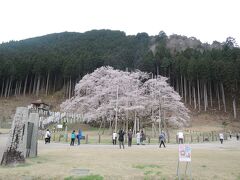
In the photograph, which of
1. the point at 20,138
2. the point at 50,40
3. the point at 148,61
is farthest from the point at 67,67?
the point at 50,40

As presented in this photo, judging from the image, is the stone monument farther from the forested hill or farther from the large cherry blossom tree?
the forested hill

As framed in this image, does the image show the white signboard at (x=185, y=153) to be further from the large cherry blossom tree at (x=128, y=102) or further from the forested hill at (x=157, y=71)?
the forested hill at (x=157, y=71)

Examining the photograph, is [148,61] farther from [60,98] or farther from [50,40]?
[50,40]

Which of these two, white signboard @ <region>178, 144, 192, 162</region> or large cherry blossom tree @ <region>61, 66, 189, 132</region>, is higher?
large cherry blossom tree @ <region>61, 66, 189, 132</region>

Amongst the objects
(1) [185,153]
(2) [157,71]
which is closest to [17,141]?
(1) [185,153]

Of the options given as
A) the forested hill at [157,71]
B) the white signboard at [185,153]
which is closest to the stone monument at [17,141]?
the white signboard at [185,153]

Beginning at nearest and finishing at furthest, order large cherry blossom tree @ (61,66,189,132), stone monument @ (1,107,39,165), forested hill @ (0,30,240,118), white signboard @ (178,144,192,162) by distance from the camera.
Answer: white signboard @ (178,144,192,162) → stone monument @ (1,107,39,165) → large cherry blossom tree @ (61,66,189,132) → forested hill @ (0,30,240,118)

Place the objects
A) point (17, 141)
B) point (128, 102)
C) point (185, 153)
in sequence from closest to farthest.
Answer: point (185, 153), point (17, 141), point (128, 102)

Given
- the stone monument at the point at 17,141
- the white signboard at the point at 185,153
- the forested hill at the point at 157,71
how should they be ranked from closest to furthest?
1. the white signboard at the point at 185,153
2. the stone monument at the point at 17,141
3. the forested hill at the point at 157,71

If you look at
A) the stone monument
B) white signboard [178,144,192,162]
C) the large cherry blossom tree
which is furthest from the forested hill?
the stone monument

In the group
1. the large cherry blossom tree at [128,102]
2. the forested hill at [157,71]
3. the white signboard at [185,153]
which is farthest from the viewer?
the forested hill at [157,71]

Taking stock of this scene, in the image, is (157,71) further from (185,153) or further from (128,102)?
(185,153)

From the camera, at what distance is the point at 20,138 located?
10.2 metres

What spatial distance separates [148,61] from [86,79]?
2064cm
